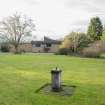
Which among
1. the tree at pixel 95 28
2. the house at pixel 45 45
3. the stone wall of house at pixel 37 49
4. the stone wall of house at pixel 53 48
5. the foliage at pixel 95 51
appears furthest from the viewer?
the stone wall of house at pixel 37 49

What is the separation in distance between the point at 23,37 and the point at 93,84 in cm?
5110

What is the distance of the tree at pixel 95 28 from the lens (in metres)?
61.7

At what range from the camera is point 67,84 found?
12.8 meters

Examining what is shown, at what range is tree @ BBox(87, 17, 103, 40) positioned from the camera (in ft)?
202

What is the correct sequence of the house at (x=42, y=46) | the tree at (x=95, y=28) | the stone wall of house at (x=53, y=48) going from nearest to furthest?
→ the tree at (x=95, y=28)
the stone wall of house at (x=53, y=48)
the house at (x=42, y=46)

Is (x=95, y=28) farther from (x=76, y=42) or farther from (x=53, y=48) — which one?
(x=53, y=48)

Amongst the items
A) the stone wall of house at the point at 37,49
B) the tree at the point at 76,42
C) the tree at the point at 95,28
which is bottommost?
the stone wall of house at the point at 37,49

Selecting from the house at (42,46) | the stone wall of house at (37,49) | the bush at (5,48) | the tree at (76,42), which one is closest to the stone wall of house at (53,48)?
the house at (42,46)

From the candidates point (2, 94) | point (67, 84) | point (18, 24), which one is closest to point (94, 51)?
point (18, 24)

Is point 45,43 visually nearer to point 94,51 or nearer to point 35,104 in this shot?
point 94,51

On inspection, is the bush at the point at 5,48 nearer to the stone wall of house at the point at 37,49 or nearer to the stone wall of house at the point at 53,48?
the stone wall of house at the point at 37,49

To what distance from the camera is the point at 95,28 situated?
6319 centimetres

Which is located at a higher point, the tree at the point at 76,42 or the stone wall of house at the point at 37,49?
the tree at the point at 76,42

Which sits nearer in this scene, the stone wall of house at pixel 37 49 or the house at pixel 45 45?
the house at pixel 45 45
